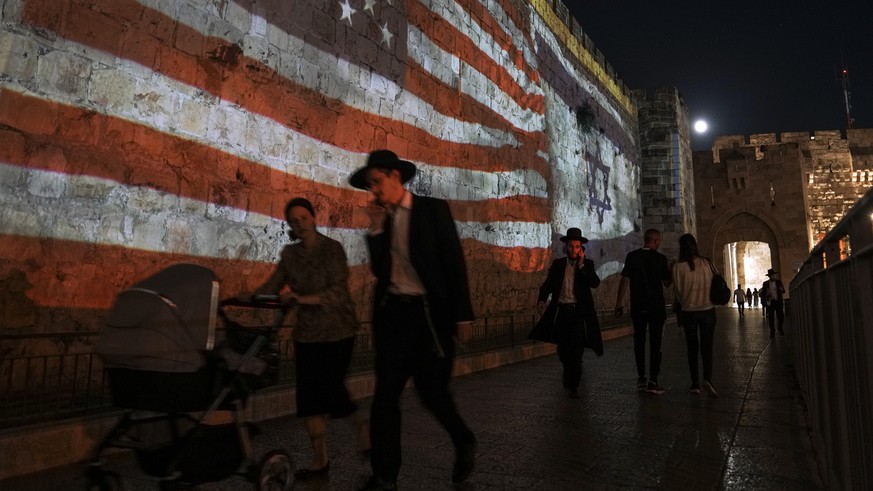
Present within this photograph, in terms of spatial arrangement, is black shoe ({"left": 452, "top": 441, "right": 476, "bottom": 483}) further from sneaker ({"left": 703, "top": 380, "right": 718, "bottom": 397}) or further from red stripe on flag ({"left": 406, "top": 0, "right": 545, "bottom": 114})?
red stripe on flag ({"left": 406, "top": 0, "right": 545, "bottom": 114})

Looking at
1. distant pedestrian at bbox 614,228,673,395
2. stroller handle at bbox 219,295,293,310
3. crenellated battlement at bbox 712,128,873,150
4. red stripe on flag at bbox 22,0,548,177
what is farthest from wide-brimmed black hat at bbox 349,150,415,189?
crenellated battlement at bbox 712,128,873,150

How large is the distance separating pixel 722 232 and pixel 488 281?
29003mm

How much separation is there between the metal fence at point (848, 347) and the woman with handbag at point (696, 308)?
242 centimetres

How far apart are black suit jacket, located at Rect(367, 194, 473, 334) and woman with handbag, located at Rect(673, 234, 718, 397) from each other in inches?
144

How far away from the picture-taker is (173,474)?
7.44ft

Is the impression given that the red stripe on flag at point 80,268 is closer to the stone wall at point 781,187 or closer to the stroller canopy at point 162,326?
the stroller canopy at point 162,326

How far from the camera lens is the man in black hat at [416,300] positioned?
9.48ft

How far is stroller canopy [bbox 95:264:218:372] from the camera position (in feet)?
7.18

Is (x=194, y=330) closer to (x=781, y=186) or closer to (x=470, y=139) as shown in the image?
(x=470, y=139)

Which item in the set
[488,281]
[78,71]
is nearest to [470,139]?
[488,281]

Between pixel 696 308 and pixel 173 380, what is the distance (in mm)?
5059

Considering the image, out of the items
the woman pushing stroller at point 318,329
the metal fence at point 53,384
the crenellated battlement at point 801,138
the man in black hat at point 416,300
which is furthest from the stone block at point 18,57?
the crenellated battlement at point 801,138

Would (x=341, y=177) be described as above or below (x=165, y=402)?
above

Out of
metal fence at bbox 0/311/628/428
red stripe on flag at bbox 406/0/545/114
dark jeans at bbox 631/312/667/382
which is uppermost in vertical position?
red stripe on flag at bbox 406/0/545/114
